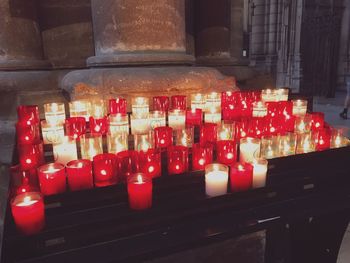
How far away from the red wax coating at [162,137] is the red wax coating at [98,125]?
0.46m

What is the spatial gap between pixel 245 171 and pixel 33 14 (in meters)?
2.81

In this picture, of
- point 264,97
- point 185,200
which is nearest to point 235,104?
point 264,97

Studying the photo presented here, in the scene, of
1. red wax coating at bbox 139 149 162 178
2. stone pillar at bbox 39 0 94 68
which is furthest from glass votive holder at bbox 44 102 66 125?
stone pillar at bbox 39 0 94 68

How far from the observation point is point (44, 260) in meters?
1.01

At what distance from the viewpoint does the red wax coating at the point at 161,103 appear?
2.36 m

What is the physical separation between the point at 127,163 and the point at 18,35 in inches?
89.6

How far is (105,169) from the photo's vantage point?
147 cm

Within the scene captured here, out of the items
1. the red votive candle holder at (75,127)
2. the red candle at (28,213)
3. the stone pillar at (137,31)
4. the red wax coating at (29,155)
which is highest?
the stone pillar at (137,31)

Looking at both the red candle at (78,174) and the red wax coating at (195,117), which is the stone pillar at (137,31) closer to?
the red wax coating at (195,117)

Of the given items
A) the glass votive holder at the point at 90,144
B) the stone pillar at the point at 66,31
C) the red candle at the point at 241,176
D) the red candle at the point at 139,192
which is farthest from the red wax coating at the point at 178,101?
the stone pillar at the point at 66,31

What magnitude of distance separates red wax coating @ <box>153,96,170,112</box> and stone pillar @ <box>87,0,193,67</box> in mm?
433

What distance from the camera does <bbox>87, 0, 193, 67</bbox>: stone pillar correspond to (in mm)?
2510

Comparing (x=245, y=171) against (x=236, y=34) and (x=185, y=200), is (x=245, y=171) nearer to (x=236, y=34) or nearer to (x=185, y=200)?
(x=185, y=200)

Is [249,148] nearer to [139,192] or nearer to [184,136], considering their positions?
[184,136]
